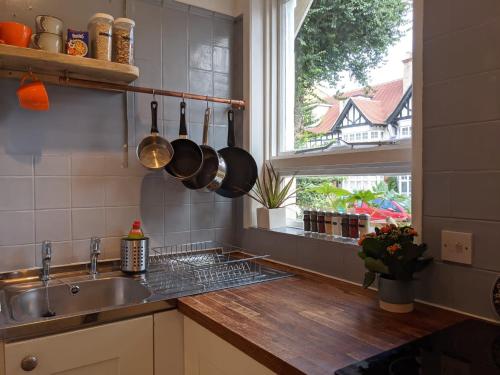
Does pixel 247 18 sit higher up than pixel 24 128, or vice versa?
pixel 247 18

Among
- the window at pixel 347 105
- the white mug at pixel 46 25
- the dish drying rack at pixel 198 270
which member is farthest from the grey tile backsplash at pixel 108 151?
the window at pixel 347 105

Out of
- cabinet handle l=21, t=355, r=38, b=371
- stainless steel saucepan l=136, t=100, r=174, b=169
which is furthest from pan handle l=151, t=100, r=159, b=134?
cabinet handle l=21, t=355, r=38, b=371

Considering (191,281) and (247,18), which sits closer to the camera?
(191,281)

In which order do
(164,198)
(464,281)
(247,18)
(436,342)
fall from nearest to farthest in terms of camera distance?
(436,342), (464,281), (164,198), (247,18)

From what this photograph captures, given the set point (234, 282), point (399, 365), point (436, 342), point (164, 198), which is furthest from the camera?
point (164, 198)

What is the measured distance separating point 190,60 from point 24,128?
783 millimetres

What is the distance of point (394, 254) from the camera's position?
1100 millimetres

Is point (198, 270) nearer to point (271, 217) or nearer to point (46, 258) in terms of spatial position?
point (271, 217)

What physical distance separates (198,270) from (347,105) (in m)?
0.91

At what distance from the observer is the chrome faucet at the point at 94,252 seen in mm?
1541

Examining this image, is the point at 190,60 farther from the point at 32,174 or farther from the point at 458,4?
the point at 458,4

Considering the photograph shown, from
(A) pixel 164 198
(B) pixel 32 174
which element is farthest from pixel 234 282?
(B) pixel 32 174

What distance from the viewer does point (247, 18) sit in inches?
75.2

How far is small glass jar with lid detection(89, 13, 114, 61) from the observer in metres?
1.45
